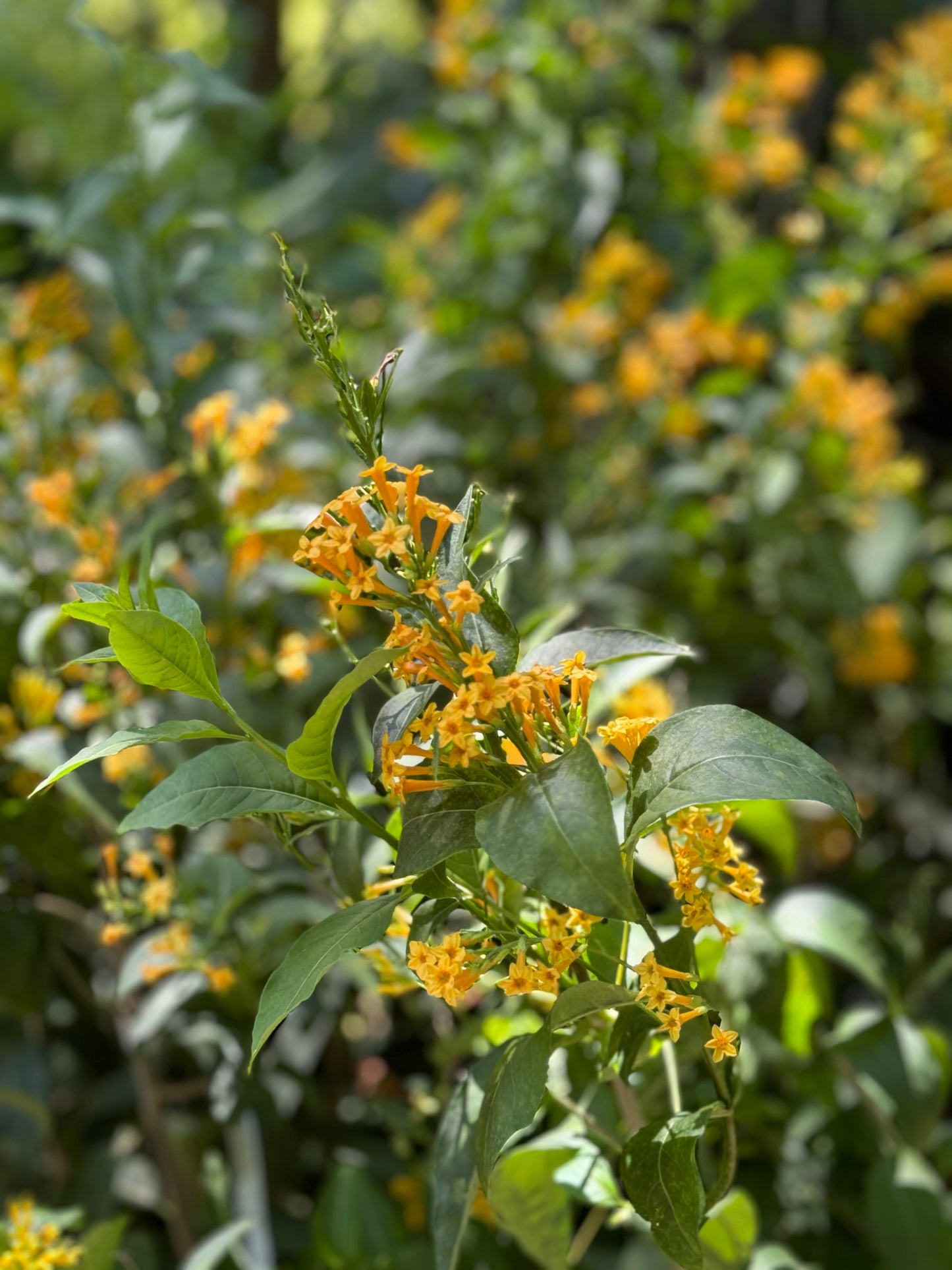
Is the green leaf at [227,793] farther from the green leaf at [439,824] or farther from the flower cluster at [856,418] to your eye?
the flower cluster at [856,418]

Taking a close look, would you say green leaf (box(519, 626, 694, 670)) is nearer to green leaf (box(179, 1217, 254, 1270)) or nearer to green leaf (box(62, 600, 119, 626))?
green leaf (box(62, 600, 119, 626))

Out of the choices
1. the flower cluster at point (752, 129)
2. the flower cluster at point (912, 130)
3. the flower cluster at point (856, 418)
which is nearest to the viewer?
the flower cluster at point (856, 418)

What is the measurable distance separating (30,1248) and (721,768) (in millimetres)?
484

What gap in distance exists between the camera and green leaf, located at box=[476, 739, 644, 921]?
0.40 metres

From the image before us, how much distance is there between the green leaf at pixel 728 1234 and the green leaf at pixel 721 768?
291 millimetres

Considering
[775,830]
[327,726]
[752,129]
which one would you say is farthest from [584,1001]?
[752,129]

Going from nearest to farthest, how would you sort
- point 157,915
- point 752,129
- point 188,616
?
point 188,616, point 157,915, point 752,129

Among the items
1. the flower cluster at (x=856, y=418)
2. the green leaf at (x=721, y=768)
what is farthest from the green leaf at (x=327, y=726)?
the flower cluster at (x=856, y=418)

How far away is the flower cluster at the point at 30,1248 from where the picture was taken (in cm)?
61

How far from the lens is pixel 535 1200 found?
621mm

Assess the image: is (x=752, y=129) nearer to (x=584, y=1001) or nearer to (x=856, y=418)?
(x=856, y=418)

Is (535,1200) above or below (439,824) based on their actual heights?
below

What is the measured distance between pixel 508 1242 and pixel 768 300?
1.10 metres

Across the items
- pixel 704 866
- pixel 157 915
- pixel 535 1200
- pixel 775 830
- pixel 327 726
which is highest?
pixel 327 726
